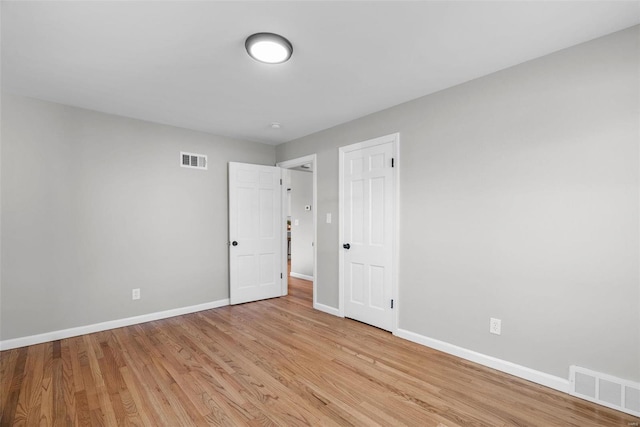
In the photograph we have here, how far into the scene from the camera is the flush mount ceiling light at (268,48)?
2012 millimetres

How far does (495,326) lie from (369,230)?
1.57 meters

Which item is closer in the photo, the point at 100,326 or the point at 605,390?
the point at 605,390

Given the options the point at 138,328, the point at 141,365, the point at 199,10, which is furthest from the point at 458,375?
the point at 138,328

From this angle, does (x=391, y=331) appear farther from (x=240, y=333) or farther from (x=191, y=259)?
(x=191, y=259)

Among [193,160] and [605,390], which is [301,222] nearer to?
[193,160]

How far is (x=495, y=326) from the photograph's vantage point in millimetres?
2506

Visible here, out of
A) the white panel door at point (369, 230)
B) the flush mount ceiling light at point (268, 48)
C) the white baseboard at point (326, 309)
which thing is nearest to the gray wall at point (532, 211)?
the white panel door at point (369, 230)

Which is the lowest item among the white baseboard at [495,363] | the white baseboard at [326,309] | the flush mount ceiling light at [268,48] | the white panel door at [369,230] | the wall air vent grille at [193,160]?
the white baseboard at [326,309]

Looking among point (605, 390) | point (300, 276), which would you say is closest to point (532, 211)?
point (605, 390)

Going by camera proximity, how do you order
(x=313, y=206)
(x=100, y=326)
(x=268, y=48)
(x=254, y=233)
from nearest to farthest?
(x=268, y=48) < (x=100, y=326) < (x=313, y=206) < (x=254, y=233)

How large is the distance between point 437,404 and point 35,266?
158 inches

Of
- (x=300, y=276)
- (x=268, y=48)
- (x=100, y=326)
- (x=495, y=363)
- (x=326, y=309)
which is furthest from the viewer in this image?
(x=300, y=276)

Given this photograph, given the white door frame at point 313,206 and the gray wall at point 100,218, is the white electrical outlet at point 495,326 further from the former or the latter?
the gray wall at point 100,218

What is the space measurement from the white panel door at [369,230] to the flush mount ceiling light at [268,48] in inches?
62.6
